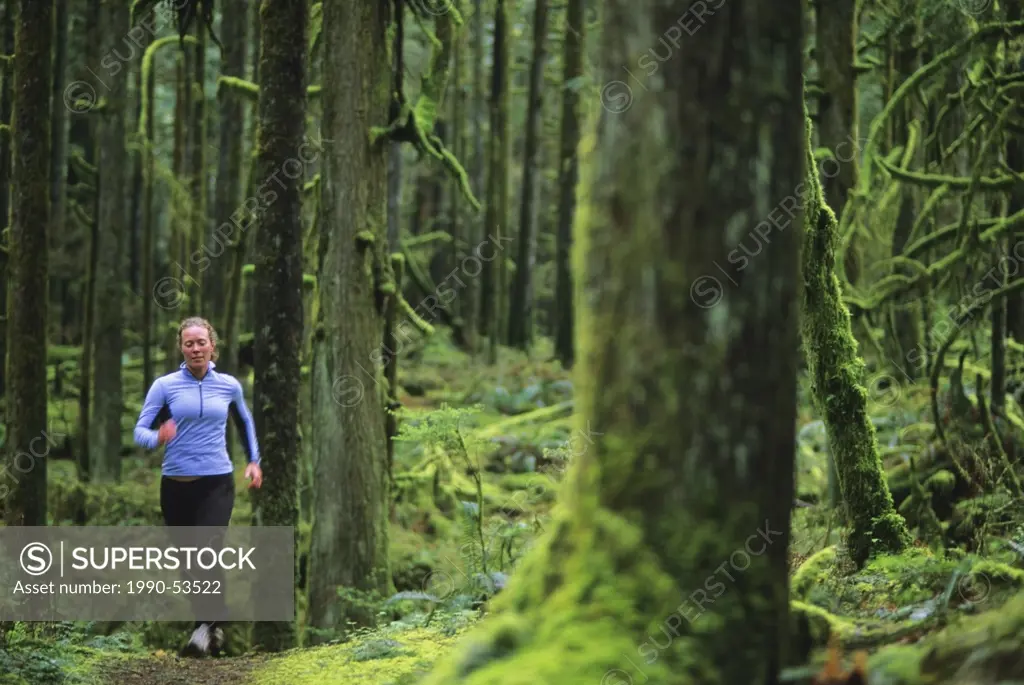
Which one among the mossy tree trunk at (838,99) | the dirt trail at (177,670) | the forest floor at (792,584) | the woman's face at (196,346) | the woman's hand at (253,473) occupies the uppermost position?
the mossy tree trunk at (838,99)

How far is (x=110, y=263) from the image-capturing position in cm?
1600

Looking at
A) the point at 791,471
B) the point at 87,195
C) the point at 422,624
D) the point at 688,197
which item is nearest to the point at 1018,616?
the point at 791,471

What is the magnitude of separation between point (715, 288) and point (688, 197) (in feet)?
0.96

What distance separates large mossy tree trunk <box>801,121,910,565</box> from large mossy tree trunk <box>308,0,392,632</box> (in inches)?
171

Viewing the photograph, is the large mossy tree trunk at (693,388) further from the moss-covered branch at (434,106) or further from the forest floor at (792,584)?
the moss-covered branch at (434,106)

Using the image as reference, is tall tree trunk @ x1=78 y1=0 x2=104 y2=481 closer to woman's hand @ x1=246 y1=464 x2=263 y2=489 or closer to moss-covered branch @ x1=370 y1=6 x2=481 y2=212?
moss-covered branch @ x1=370 y1=6 x2=481 y2=212

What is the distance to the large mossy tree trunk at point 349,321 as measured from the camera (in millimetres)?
9438

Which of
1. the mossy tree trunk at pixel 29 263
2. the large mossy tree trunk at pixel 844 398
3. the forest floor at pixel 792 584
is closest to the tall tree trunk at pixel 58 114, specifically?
the forest floor at pixel 792 584

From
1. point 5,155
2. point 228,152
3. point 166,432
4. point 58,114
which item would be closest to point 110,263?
point 58,114

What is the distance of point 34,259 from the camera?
28.9 ft

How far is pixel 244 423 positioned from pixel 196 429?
1.25 feet

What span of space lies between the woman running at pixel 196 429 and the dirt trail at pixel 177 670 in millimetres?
999

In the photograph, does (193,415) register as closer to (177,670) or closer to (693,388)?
(177,670)

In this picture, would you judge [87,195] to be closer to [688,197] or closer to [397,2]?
[397,2]
